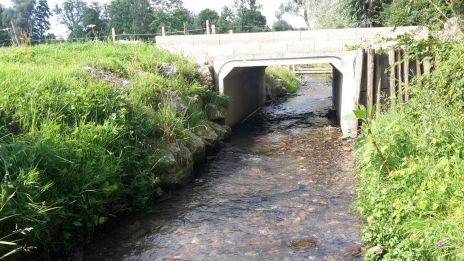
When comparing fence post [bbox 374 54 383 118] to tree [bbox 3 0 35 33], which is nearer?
fence post [bbox 374 54 383 118]

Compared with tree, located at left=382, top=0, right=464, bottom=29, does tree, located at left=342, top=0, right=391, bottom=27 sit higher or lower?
higher

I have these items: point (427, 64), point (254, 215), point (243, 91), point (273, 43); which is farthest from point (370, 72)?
point (243, 91)

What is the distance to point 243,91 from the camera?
52.0 feet

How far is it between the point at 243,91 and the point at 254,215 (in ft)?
32.4

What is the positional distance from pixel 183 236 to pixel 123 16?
60586 millimetres

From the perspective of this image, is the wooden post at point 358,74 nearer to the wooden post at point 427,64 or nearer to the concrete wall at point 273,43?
the concrete wall at point 273,43

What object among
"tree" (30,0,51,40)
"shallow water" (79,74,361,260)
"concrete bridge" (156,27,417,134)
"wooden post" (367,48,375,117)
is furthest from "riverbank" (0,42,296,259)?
"tree" (30,0,51,40)

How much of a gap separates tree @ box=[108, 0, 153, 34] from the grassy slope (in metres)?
52.8

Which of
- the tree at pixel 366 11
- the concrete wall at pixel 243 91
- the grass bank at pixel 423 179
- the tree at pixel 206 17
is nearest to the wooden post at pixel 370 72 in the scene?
the grass bank at pixel 423 179

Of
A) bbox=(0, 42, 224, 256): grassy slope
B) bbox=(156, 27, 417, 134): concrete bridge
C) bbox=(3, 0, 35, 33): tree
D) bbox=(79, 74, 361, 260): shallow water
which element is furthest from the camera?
bbox=(3, 0, 35, 33): tree

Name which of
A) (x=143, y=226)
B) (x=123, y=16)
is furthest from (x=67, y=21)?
(x=143, y=226)

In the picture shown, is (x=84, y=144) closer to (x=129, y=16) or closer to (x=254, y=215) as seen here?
(x=254, y=215)

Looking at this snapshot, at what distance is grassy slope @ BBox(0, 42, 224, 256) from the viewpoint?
461 cm

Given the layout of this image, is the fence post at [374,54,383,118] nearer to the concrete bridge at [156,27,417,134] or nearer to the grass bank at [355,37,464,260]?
the concrete bridge at [156,27,417,134]
